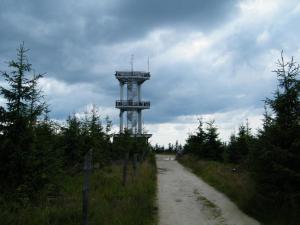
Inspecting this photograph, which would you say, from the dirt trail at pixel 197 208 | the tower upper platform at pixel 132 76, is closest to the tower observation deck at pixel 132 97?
the tower upper platform at pixel 132 76

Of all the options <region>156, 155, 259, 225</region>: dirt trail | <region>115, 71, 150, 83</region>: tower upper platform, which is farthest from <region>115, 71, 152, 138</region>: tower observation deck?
<region>156, 155, 259, 225</region>: dirt trail

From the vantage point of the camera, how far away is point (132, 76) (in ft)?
202

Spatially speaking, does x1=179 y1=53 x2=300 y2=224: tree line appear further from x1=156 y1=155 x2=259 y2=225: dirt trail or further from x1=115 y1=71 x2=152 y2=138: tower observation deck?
x1=115 y1=71 x2=152 y2=138: tower observation deck

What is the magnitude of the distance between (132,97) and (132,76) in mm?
3718

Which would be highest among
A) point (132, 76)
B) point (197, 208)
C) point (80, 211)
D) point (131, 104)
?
point (132, 76)

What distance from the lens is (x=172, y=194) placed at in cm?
1655

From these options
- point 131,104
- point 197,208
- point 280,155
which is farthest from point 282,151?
point 131,104

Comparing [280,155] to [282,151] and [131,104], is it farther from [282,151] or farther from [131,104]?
[131,104]

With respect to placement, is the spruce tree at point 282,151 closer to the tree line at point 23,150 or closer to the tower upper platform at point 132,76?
the tree line at point 23,150

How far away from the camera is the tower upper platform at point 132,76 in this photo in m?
61.6

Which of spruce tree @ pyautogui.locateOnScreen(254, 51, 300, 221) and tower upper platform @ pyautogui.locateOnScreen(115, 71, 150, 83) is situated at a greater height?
tower upper platform @ pyautogui.locateOnScreen(115, 71, 150, 83)

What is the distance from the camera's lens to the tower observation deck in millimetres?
61438

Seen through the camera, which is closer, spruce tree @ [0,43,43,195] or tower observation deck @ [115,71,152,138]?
spruce tree @ [0,43,43,195]

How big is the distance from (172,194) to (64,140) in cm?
661
